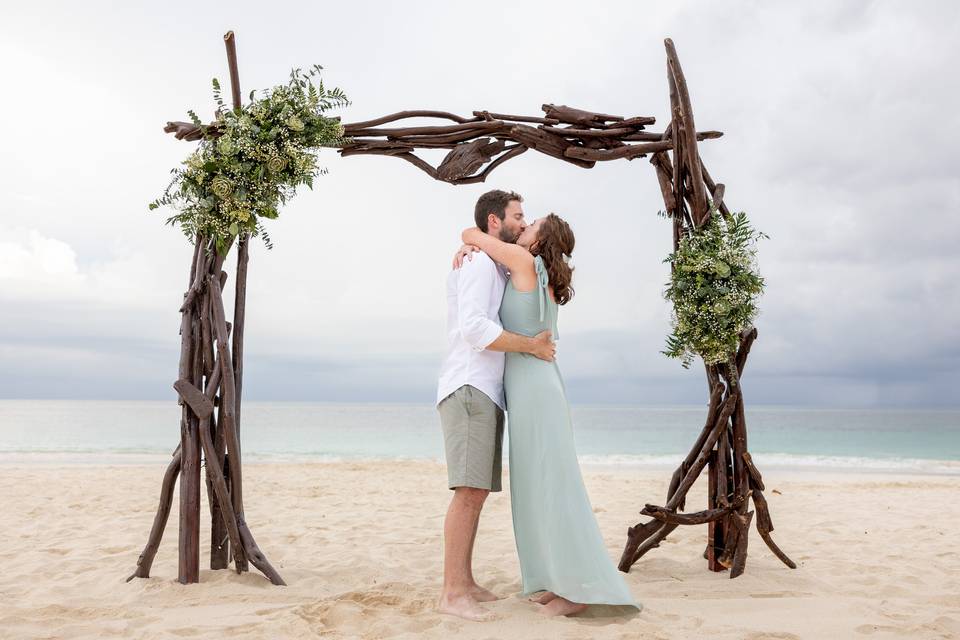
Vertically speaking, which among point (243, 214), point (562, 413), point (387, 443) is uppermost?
point (243, 214)

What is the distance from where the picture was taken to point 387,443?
24.9 meters

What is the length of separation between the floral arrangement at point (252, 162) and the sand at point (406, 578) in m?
1.92

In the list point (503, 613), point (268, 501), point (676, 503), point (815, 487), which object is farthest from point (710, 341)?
point (815, 487)

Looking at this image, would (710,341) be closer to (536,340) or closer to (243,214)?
(536,340)

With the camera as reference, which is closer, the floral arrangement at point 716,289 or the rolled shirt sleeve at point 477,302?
the rolled shirt sleeve at point 477,302

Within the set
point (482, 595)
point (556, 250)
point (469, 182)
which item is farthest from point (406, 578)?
point (469, 182)

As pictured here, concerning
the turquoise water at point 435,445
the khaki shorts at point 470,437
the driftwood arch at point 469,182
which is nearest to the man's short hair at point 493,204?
the driftwood arch at point 469,182

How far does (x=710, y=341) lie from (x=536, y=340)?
4.31 ft

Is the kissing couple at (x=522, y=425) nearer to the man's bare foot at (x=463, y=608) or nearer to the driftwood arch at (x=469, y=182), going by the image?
the man's bare foot at (x=463, y=608)

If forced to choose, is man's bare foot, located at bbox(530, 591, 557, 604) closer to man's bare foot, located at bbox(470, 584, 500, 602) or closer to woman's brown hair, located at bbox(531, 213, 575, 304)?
man's bare foot, located at bbox(470, 584, 500, 602)

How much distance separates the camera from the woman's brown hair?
3271 mm

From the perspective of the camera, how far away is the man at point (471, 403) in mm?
3098

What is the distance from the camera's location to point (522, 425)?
316 cm

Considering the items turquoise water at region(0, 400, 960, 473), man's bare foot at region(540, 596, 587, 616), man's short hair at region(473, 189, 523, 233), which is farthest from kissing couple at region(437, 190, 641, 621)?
turquoise water at region(0, 400, 960, 473)
